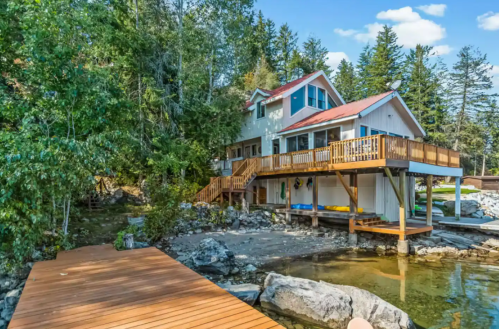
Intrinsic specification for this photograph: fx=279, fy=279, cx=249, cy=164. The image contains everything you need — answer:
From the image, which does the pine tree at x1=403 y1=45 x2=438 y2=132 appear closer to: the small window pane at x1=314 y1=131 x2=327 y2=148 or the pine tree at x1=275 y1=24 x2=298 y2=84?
the pine tree at x1=275 y1=24 x2=298 y2=84

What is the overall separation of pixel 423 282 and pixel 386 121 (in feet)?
31.3

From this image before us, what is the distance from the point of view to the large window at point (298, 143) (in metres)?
16.0

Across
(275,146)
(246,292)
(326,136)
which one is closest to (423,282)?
(246,292)

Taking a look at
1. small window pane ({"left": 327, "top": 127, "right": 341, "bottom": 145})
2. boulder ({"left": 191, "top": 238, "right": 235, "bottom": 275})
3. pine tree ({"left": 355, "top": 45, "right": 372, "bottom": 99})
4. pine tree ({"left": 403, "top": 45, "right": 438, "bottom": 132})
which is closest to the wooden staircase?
small window pane ({"left": 327, "top": 127, "right": 341, "bottom": 145})

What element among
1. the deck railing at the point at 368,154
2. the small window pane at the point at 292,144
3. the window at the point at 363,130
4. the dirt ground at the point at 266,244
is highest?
the window at the point at 363,130

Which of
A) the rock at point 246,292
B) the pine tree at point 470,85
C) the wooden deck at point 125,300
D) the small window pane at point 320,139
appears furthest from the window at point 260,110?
the pine tree at point 470,85

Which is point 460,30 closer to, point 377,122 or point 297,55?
point 377,122

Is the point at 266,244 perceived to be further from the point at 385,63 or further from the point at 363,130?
the point at 385,63

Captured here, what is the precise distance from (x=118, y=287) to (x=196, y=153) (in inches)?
449

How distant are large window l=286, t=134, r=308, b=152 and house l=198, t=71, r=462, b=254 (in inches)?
1.8

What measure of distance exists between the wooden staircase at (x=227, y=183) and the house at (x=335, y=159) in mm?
58

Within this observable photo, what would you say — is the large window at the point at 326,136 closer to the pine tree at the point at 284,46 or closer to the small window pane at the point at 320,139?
the small window pane at the point at 320,139

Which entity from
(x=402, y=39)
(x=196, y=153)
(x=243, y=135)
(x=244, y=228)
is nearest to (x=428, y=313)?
(x=244, y=228)

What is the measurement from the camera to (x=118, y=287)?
16.1 ft
